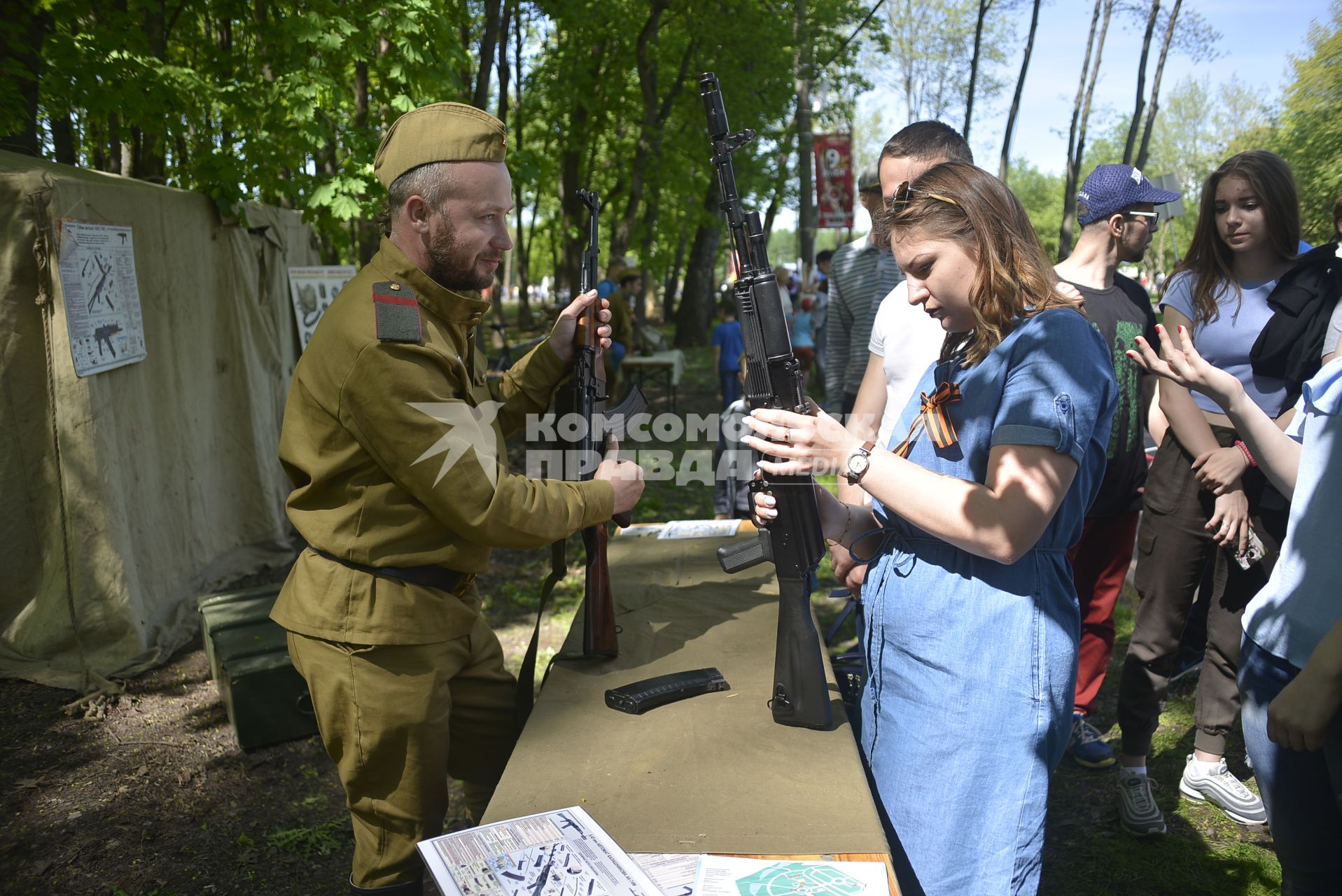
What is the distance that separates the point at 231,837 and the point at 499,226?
9.08 ft

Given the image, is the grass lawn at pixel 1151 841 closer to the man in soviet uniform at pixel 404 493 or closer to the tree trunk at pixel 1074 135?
the man in soviet uniform at pixel 404 493

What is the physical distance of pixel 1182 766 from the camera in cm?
371

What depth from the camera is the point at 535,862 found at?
158 centimetres

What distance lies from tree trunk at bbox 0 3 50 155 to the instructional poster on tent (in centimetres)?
64

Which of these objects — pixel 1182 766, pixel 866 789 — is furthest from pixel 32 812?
pixel 1182 766

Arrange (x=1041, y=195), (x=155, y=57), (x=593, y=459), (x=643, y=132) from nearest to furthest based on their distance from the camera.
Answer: (x=593, y=459) → (x=155, y=57) → (x=643, y=132) → (x=1041, y=195)

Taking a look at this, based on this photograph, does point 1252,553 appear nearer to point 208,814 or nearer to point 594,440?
point 594,440

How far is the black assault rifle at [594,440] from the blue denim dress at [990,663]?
3.55 feet

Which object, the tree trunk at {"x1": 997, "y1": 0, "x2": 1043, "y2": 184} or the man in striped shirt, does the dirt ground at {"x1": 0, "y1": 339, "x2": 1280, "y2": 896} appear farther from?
the tree trunk at {"x1": 997, "y1": 0, "x2": 1043, "y2": 184}

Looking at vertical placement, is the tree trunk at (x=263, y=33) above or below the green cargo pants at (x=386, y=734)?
above

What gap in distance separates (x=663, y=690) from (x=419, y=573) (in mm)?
748

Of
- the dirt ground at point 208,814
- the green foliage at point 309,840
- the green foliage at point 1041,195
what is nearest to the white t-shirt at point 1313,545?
the dirt ground at point 208,814

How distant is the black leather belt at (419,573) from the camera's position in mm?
2131

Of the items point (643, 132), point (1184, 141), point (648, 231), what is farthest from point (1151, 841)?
point (1184, 141)
